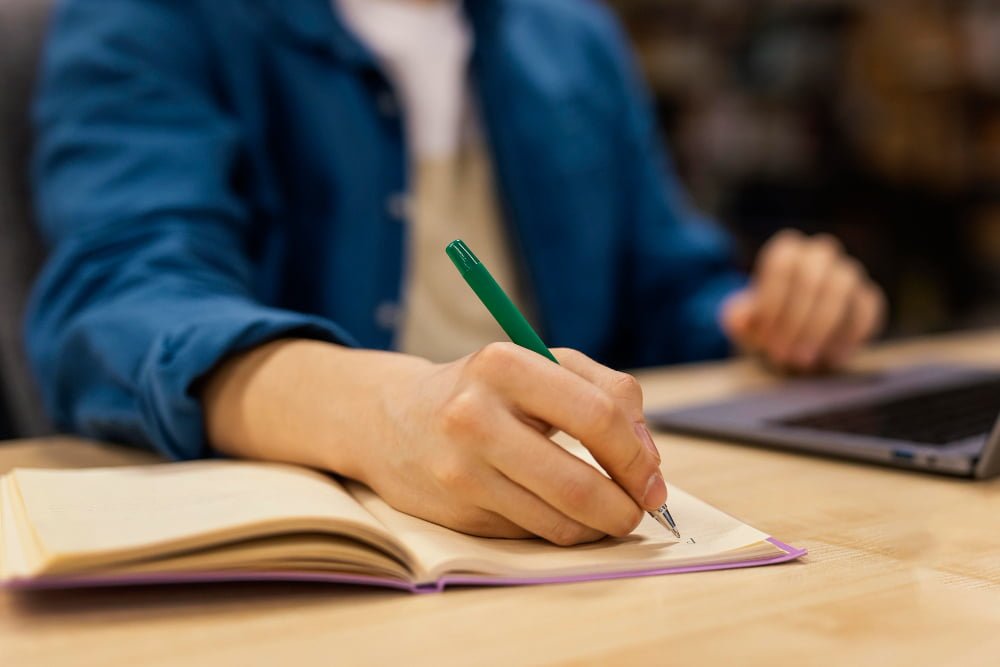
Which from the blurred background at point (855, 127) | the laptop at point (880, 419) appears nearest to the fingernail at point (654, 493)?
the laptop at point (880, 419)

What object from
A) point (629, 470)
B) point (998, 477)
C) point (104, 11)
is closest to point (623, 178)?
point (104, 11)

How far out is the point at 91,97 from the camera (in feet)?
2.85

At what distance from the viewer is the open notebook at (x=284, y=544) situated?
0.39 meters

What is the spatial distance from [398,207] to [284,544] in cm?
67

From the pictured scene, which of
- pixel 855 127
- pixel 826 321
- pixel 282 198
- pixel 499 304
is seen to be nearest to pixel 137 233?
pixel 282 198

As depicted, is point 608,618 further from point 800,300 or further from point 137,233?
point 800,300

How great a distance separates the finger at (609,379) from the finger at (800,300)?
55cm

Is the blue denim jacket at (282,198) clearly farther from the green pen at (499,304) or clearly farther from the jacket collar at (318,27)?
the green pen at (499,304)

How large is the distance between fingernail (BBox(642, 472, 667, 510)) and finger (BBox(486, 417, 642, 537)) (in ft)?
0.03

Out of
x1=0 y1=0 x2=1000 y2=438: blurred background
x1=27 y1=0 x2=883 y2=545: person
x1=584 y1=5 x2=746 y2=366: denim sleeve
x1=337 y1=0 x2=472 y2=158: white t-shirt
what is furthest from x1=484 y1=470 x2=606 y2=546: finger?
x1=0 y1=0 x2=1000 y2=438: blurred background

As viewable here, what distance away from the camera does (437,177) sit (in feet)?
3.62

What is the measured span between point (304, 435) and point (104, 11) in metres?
0.56

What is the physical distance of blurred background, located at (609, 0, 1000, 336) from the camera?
116 inches

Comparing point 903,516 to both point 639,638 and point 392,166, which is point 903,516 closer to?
point 639,638
